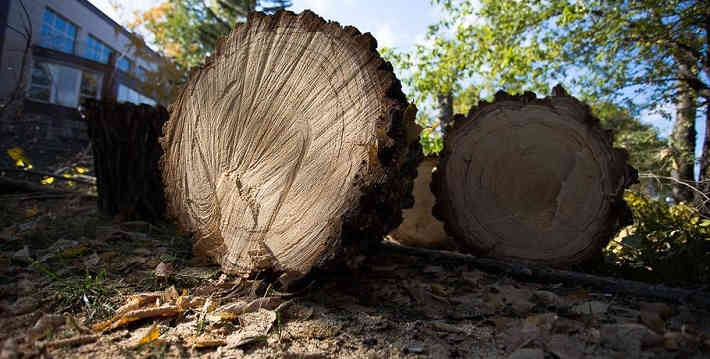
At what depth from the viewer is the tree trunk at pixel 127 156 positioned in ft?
8.62

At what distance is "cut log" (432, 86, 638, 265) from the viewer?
1.95 meters

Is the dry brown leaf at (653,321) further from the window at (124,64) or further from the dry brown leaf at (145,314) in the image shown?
the window at (124,64)

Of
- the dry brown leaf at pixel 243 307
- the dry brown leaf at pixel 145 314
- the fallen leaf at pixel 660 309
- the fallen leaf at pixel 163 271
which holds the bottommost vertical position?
the dry brown leaf at pixel 145 314

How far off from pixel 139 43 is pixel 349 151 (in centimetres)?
1042

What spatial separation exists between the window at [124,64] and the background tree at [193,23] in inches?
85.1

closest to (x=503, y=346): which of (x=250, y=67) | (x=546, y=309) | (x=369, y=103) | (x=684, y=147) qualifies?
(x=546, y=309)

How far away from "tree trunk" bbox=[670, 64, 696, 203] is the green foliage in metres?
2.18

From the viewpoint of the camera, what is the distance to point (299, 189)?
1.46 m

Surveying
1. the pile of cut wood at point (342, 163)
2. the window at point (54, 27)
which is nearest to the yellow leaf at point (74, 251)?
the pile of cut wood at point (342, 163)

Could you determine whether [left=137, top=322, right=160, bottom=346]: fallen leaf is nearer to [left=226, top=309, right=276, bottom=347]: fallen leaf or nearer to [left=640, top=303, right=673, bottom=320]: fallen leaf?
[left=226, top=309, right=276, bottom=347]: fallen leaf

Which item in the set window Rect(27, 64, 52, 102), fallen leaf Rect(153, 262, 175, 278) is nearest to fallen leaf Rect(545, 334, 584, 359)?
fallen leaf Rect(153, 262, 175, 278)

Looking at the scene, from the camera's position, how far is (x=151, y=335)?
3.68 feet

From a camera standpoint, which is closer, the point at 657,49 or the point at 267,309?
the point at 267,309

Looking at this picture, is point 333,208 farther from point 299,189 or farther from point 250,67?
point 250,67
